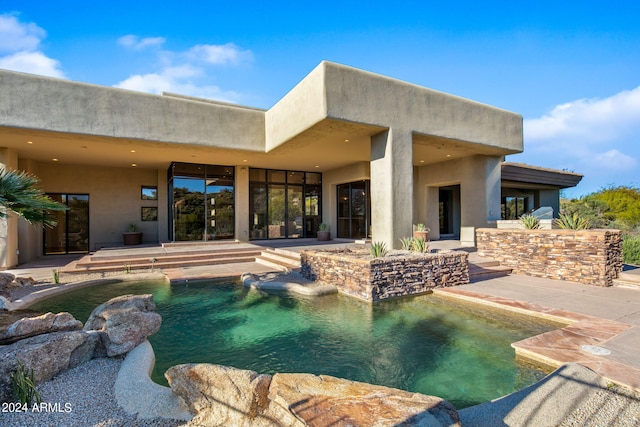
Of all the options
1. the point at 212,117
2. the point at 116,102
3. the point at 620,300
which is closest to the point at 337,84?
the point at 212,117

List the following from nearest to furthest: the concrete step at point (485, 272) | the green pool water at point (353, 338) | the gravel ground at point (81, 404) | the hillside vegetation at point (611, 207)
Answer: the gravel ground at point (81, 404), the green pool water at point (353, 338), the concrete step at point (485, 272), the hillside vegetation at point (611, 207)

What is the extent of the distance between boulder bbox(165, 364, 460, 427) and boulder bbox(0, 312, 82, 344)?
229 centimetres

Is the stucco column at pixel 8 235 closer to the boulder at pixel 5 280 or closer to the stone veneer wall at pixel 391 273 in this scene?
the boulder at pixel 5 280

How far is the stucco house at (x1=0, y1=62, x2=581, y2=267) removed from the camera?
874 cm

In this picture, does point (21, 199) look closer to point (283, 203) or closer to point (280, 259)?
point (280, 259)

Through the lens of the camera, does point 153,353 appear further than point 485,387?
Yes

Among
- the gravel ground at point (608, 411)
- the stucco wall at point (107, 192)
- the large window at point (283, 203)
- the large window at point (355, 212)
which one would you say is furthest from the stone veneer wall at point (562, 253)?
the stucco wall at point (107, 192)

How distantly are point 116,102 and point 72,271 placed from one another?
16.9 feet

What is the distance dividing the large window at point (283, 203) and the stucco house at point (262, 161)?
6 centimetres

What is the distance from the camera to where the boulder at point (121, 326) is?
162 inches

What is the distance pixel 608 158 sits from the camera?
6196 inches

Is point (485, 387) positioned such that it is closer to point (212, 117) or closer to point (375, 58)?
point (212, 117)

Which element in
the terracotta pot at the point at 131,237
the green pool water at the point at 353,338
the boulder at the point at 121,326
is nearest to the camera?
the green pool water at the point at 353,338

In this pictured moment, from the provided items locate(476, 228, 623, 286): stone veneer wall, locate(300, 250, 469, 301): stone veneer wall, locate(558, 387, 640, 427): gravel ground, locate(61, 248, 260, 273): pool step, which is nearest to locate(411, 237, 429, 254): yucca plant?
locate(300, 250, 469, 301): stone veneer wall
